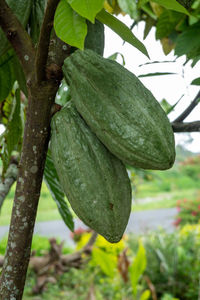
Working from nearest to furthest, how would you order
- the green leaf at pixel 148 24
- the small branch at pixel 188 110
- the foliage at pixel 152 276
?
the small branch at pixel 188 110 → the green leaf at pixel 148 24 → the foliage at pixel 152 276

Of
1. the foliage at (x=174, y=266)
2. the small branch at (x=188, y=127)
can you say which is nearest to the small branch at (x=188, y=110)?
the small branch at (x=188, y=127)

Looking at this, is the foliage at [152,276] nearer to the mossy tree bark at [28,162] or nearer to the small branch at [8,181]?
the small branch at [8,181]

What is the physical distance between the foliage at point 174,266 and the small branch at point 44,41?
3843 millimetres

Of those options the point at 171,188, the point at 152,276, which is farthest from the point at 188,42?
the point at 171,188

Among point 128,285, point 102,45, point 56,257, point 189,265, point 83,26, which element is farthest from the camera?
point 189,265

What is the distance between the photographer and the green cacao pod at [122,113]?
2.18 ft

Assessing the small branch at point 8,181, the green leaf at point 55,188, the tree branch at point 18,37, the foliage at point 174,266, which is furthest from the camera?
the foliage at point 174,266

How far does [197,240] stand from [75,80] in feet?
→ 15.2

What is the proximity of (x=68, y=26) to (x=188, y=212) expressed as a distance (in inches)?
370

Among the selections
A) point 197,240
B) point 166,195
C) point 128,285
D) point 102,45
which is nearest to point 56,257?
point 128,285

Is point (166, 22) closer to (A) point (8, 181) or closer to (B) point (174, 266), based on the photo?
(A) point (8, 181)

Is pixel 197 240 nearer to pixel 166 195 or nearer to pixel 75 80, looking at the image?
pixel 75 80

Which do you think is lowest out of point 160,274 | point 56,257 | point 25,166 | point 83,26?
point 160,274

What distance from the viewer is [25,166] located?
70cm
